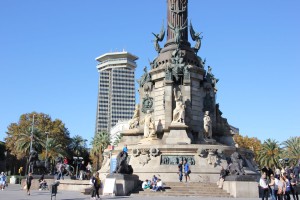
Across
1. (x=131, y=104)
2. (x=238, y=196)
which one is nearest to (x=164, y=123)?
(x=238, y=196)

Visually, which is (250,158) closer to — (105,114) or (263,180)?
(263,180)

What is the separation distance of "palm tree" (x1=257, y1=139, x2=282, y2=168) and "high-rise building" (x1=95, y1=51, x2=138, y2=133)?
93416 millimetres

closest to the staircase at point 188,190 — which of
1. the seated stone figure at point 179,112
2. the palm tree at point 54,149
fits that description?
the seated stone figure at point 179,112

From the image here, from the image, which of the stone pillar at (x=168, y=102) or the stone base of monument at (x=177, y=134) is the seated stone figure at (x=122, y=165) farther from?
the stone pillar at (x=168, y=102)

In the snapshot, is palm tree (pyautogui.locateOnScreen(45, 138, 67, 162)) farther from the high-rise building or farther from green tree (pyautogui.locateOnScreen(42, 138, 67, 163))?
the high-rise building

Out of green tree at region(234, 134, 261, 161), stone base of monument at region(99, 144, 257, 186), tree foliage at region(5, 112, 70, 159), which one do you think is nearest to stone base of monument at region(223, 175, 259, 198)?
stone base of monument at region(99, 144, 257, 186)

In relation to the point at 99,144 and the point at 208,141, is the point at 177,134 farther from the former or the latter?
the point at 99,144

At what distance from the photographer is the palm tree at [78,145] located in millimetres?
90750

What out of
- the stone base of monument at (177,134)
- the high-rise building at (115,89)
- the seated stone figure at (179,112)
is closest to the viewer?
the stone base of monument at (177,134)

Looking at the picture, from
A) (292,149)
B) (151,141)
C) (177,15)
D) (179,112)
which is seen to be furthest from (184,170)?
(292,149)

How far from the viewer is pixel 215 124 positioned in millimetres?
32562

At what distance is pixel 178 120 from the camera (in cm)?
2819

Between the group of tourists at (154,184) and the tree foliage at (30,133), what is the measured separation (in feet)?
149

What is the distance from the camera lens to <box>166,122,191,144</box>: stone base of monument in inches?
1075
